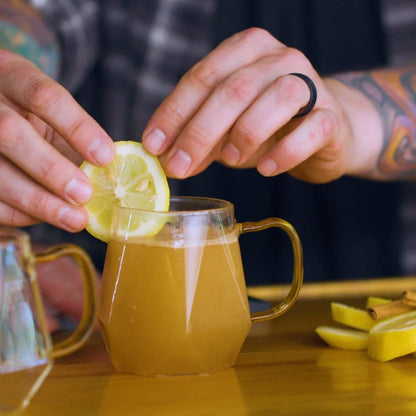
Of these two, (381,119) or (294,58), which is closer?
(294,58)

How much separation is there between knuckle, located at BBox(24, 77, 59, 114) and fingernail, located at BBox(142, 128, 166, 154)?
143 mm

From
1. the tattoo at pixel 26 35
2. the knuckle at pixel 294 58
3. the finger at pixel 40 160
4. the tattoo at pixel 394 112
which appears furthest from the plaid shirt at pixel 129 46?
the finger at pixel 40 160

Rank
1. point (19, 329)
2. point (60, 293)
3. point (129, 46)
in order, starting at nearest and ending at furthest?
point (19, 329) < point (60, 293) < point (129, 46)

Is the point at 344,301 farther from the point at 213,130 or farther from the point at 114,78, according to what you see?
the point at 114,78

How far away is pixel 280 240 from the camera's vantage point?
2.04m

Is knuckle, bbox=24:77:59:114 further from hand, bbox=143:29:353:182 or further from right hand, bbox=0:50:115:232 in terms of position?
hand, bbox=143:29:353:182

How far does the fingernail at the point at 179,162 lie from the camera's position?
95 cm

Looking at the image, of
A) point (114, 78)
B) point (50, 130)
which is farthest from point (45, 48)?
point (50, 130)

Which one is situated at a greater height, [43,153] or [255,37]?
[255,37]

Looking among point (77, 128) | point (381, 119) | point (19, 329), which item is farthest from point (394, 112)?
point (19, 329)

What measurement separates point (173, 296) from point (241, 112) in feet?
1.10

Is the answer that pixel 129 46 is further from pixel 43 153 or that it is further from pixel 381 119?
pixel 43 153

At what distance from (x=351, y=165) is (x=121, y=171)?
0.63 m

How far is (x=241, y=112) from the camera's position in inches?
38.8
